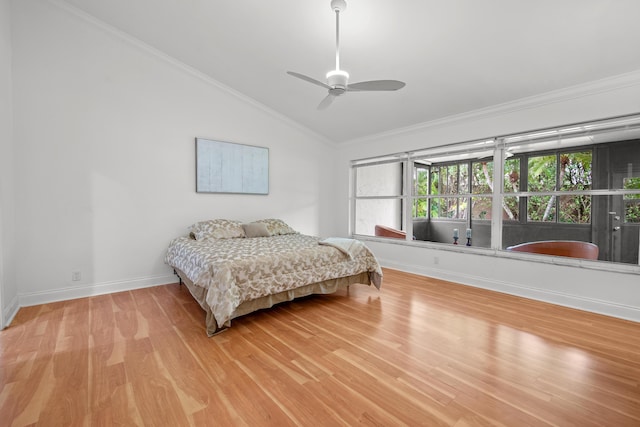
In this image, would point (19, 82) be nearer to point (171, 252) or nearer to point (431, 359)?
point (171, 252)

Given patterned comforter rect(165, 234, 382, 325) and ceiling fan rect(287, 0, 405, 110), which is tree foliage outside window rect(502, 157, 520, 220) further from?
ceiling fan rect(287, 0, 405, 110)

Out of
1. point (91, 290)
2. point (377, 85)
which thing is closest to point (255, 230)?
point (91, 290)

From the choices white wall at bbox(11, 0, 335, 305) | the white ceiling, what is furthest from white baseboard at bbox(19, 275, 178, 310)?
the white ceiling

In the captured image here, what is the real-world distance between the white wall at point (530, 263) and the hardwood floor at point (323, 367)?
1.01ft

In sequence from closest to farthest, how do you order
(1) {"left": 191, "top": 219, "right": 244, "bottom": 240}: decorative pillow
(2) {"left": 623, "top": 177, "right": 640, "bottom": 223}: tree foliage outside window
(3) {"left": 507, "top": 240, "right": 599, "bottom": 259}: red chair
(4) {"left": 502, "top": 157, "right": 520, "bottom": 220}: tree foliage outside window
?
(2) {"left": 623, "top": 177, "right": 640, "bottom": 223}: tree foliage outside window → (3) {"left": 507, "top": 240, "right": 599, "bottom": 259}: red chair → (4) {"left": 502, "top": 157, "right": 520, "bottom": 220}: tree foliage outside window → (1) {"left": 191, "top": 219, "right": 244, "bottom": 240}: decorative pillow

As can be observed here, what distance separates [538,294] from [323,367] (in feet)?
9.46

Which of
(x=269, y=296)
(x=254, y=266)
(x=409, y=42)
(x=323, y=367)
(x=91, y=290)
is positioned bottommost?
(x=323, y=367)

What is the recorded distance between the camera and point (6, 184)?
2684 millimetres

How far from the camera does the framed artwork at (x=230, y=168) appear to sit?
4.18 meters

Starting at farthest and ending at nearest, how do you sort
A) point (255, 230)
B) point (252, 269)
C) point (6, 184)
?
1. point (255, 230)
2. point (6, 184)
3. point (252, 269)

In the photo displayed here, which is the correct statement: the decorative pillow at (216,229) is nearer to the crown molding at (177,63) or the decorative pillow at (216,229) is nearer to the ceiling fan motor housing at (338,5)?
the crown molding at (177,63)

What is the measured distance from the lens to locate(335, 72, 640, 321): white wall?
279 centimetres

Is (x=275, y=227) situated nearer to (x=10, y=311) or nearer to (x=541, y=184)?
(x=10, y=311)

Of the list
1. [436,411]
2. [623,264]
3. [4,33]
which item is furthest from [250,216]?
[623,264]
